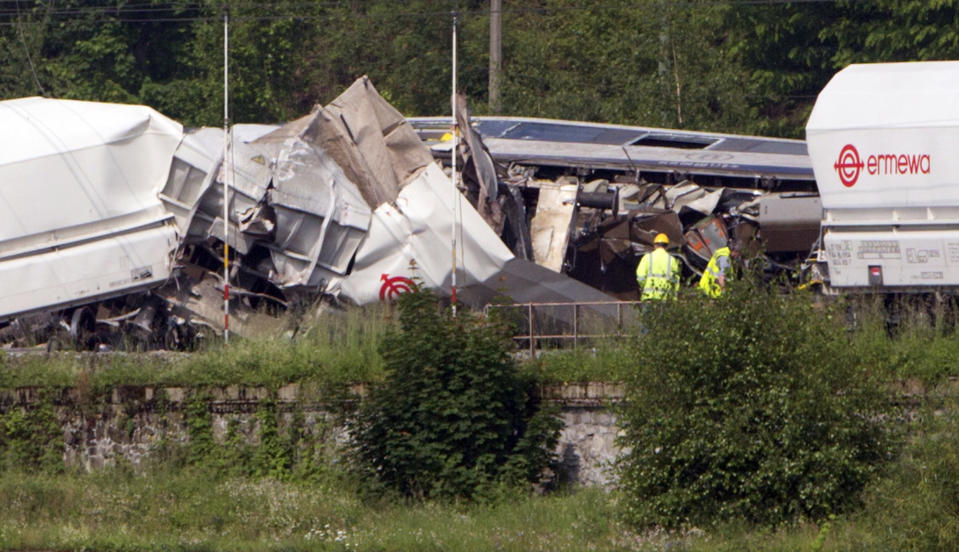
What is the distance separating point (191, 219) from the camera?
50.9ft

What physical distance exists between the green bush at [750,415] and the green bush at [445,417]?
1.53m

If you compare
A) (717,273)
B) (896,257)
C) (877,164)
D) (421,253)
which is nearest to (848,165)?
(877,164)

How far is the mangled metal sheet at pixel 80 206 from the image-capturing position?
15.0 m

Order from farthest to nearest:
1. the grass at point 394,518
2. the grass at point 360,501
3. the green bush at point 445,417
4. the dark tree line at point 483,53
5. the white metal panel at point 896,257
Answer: the dark tree line at point 483,53 < the white metal panel at point 896,257 < the green bush at point 445,417 < the grass at point 360,501 < the grass at point 394,518

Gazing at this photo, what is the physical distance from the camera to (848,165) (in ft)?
47.5

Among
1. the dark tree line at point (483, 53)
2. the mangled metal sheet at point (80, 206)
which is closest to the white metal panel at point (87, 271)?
the mangled metal sheet at point (80, 206)

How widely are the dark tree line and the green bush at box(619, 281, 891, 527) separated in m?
17.3

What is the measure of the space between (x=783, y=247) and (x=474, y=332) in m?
5.14

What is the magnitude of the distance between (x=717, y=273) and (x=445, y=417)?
13.4ft

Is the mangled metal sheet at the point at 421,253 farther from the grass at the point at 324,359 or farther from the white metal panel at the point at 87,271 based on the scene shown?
the white metal panel at the point at 87,271

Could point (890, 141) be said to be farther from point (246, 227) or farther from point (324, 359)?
point (246, 227)

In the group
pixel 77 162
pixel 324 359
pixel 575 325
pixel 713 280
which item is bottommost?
pixel 324 359

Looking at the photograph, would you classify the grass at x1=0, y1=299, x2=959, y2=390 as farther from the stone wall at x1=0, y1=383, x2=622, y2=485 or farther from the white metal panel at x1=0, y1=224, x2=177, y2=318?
the white metal panel at x1=0, y1=224, x2=177, y2=318

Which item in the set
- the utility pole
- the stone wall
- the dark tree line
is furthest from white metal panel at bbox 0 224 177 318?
the utility pole
